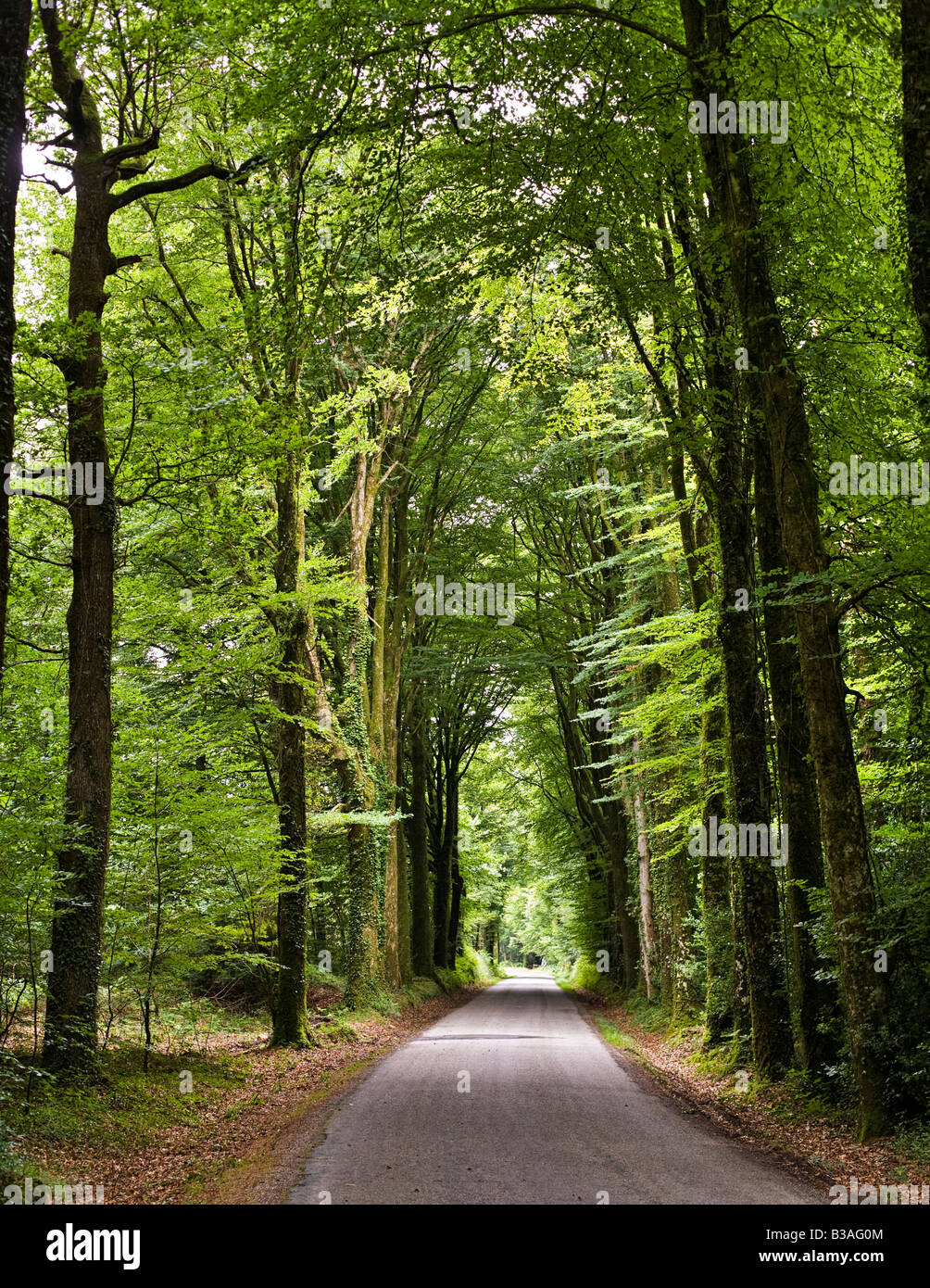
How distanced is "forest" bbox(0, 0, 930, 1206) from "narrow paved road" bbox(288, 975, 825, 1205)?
1.49 meters

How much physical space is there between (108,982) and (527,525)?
1588cm

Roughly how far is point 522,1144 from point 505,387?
13862 millimetres

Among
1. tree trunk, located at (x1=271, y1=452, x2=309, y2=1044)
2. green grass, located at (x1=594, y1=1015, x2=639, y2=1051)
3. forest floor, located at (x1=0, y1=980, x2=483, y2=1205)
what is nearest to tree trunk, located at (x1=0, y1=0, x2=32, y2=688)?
forest floor, located at (x1=0, y1=980, x2=483, y2=1205)

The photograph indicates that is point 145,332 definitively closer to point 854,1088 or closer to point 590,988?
point 854,1088

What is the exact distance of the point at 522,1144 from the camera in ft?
26.2

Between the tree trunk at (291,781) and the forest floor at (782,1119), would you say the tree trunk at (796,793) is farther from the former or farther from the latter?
the tree trunk at (291,781)

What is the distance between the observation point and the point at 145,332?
437 inches

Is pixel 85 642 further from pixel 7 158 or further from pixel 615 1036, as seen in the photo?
pixel 615 1036

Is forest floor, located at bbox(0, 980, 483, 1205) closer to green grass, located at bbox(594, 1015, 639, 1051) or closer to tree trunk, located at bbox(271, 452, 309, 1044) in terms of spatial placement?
tree trunk, located at bbox(271, 452, 309, 1044)

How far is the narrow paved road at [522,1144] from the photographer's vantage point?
6348 mm

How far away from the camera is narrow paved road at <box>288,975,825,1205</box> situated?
6.35 m

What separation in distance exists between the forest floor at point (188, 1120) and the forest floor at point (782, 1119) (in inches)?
156

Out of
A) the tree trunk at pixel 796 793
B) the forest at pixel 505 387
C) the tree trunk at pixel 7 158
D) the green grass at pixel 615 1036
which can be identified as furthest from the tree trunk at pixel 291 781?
the tree trunk at pixel 7 158

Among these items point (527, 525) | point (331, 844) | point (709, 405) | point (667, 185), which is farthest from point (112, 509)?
point (527, 525)
